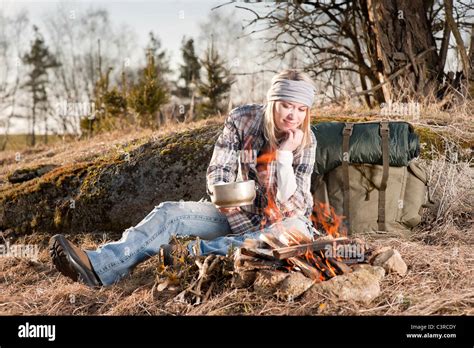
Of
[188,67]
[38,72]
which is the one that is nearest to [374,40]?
[188,67]

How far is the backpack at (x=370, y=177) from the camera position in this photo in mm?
3936

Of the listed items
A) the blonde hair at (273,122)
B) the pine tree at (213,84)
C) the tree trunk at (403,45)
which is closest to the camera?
the blonde hair at (273,122)

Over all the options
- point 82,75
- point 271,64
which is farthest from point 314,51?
point 82,75

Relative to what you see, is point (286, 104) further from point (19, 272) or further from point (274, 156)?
point (19, 272)

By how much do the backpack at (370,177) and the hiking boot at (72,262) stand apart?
1.69m

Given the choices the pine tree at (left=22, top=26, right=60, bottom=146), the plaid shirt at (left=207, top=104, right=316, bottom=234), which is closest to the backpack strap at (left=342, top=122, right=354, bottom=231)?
the plaid shirt at (left=207, top=104, right=316, bottom=234)

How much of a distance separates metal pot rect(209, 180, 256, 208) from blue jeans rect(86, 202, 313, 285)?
0.26m

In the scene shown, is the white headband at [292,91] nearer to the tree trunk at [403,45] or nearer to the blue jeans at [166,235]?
the blue jeans at [166,235]

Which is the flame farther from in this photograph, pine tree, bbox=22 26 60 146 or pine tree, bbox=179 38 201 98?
pine tree, bbox=22 26 60 146

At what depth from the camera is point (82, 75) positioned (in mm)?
22125

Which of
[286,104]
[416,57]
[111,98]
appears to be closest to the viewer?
[286,104]

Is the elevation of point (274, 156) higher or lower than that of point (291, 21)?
lower

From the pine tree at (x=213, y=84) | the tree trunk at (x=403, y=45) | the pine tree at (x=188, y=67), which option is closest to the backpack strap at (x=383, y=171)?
the tree trunk at (x=403, y=45)

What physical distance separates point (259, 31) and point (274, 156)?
4.60 m
